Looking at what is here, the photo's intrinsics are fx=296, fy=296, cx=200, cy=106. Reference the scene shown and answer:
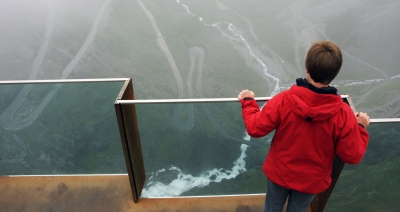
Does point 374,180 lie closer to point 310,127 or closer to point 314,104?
point 310,127

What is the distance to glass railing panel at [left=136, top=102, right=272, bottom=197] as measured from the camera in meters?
2.17

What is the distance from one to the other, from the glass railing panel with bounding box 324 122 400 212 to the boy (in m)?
0.58

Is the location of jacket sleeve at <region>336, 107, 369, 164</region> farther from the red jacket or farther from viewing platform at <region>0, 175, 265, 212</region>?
viewing platform at <region>0, 175, 265, 212</region>

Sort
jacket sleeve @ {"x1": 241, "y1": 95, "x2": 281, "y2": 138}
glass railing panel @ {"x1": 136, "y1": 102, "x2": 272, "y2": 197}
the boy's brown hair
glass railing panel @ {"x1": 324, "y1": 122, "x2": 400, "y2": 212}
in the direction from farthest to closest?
glass railing panel @ {"x1": 136, "y1": 102, "x2": 272, "y2": 197} < glass railing panel @ {"x1": 324, "y1": 122, "x2": 400, "y2": 212} < jacket sleeve @ {"x1": 241, "y1": 95, "x2": 281, "y2": 138} < the boy's brown hair

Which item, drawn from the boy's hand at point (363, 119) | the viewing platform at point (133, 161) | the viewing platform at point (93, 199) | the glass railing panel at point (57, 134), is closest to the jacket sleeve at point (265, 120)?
the boy's hand at point (363, 119)

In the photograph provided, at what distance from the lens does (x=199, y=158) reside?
7.36 feet

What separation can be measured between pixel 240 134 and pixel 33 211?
157 cm

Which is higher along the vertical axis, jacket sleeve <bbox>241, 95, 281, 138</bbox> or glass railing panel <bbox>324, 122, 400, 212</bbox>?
jacket sleeve <bbox>241, 95, 281, 138</bbox>

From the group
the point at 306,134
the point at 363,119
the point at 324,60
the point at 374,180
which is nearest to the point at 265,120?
the point at 306,134

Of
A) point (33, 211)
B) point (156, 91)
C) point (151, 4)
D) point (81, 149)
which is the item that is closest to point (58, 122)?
point (81, 149)

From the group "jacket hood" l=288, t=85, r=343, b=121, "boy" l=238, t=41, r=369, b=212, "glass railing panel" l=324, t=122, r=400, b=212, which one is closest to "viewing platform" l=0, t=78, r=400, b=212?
"glass railing panel" l=324, t=122, r=400, b=212

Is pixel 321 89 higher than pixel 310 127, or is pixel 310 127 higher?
pixel 321 89

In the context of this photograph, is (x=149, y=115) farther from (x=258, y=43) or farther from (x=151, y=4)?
(x=151, y=4)

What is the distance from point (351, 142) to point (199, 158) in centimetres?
122
